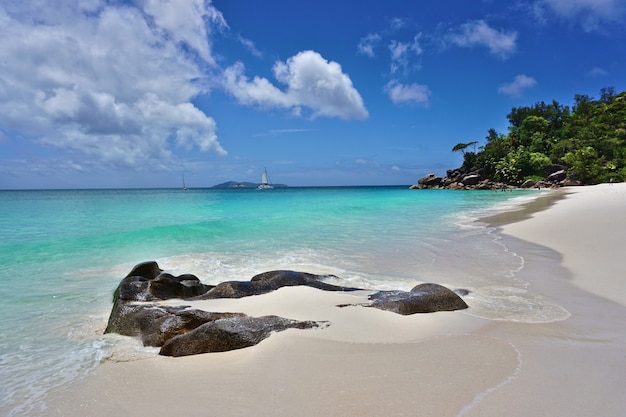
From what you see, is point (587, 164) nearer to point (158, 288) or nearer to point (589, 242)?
point (589, 242)

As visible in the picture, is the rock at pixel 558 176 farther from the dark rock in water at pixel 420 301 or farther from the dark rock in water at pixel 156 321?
the dark rock in water at pixel 156 321

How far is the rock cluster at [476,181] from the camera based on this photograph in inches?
2594

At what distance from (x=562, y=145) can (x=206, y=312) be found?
83.5 metres

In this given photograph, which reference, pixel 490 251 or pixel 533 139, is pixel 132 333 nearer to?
pixel 490 251

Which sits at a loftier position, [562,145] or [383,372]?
[562,145]

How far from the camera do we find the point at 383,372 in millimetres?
3598

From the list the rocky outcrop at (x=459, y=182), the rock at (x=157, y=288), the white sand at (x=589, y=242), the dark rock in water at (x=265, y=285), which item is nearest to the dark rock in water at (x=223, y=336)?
the dark rock in water at (x=265, y=285)

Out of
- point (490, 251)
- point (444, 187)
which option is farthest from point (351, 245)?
point (444, 187)

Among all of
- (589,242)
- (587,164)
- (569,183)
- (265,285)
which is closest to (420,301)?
(265,285)

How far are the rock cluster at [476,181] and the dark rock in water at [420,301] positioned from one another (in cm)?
7127

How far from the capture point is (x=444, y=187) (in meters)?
95.8

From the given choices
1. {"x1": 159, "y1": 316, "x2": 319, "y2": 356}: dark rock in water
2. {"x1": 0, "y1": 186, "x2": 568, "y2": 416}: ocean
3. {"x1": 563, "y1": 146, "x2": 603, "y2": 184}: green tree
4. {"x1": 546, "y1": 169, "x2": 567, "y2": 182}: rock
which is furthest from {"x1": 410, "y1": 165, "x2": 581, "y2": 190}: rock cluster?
{"x1": 159, "y1": 316, "x2": 319, "y2": 356}: dark rock in water

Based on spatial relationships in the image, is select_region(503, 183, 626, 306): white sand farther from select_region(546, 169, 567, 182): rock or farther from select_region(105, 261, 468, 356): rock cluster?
select_region(546, 169, 567, 182): rock

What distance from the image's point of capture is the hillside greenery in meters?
59.4
